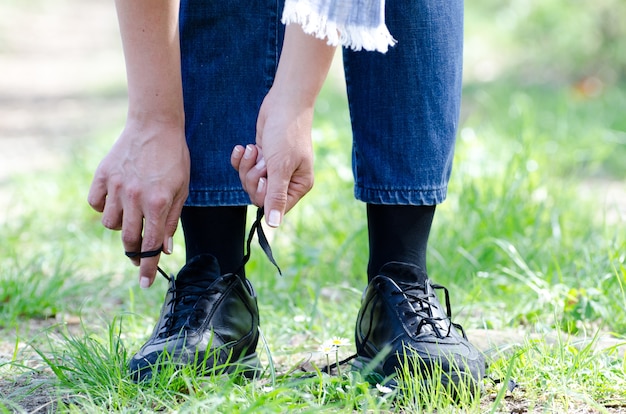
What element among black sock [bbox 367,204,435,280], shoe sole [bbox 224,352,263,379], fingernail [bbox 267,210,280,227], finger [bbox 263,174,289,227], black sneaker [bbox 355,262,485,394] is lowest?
shoe sole [bbox 224,352,263,379]

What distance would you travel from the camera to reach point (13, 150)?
374 cm

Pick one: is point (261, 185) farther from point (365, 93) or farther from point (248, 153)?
point (365, 93)

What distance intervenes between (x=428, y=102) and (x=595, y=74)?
3.88m

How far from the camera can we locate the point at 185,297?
4.26ft

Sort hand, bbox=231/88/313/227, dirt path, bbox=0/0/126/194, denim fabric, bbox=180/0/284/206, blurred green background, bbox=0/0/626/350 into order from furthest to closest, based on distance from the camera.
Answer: dirt path, bbox=0/0/126/194 → blurred green background, bbox=0/0/626/350 → denim fabric, bbox=180/0/284/206 → hand, bbox=231/88/313/227

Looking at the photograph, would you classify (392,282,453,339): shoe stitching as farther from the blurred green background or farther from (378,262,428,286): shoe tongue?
the blurred green background

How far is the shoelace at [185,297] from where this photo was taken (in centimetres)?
124

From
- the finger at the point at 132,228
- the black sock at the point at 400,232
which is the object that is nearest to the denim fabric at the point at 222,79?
the finger at the point at 132,228

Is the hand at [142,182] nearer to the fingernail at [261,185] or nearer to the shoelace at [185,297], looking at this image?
the shoelace at [185,297]

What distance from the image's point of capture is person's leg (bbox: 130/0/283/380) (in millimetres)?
1292

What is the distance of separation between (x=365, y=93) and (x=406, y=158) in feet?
0.42

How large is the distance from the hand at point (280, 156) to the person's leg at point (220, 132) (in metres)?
0.17

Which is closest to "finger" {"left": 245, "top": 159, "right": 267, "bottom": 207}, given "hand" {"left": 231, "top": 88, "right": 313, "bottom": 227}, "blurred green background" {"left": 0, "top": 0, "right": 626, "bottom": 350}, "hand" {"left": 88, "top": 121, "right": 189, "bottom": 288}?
"hand" {"left": 231, "top": 88, "right": 313, "bottom": 227}

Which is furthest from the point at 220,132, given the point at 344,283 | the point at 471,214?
the point at 471,214
